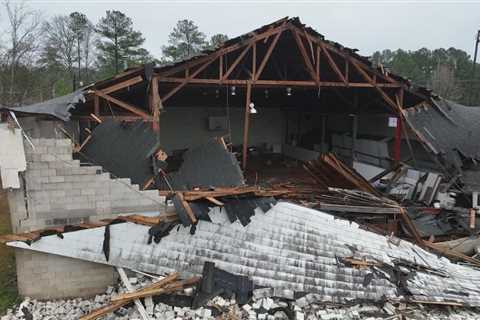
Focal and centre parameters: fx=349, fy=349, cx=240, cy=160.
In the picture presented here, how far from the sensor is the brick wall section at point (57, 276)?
7.18 meters

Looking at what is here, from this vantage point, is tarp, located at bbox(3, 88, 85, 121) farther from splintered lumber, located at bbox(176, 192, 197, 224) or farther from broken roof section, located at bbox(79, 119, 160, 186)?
splintered lumber, located at bbox(176, 192, 197, 224)

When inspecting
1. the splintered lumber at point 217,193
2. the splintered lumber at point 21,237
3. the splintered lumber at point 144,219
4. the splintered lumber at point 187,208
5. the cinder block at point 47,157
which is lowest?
the splintered lumber at point 21,237

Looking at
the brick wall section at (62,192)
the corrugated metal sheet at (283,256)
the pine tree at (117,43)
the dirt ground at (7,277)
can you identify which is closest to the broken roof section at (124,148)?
the brick wall section at (62,192)

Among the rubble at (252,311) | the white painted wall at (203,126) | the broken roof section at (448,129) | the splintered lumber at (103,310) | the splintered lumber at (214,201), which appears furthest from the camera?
the white painted wall at (203,126)

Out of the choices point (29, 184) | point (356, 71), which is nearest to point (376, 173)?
point (356, 71)

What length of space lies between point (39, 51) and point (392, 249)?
107ft

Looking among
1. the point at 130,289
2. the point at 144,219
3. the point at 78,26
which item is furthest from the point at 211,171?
the point at 78,26

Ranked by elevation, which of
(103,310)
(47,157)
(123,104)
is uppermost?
(123,104)

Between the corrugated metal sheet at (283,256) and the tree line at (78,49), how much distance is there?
20412 millimetres

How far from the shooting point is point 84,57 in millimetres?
39094

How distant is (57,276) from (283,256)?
4825 mm

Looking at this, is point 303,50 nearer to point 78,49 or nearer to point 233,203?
point 233,203

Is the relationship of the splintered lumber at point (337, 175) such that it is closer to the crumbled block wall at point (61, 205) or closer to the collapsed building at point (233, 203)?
the collapsed building at point (233, 203)

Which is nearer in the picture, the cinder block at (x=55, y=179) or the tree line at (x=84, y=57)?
the cinder block at (x=55, y=179)
